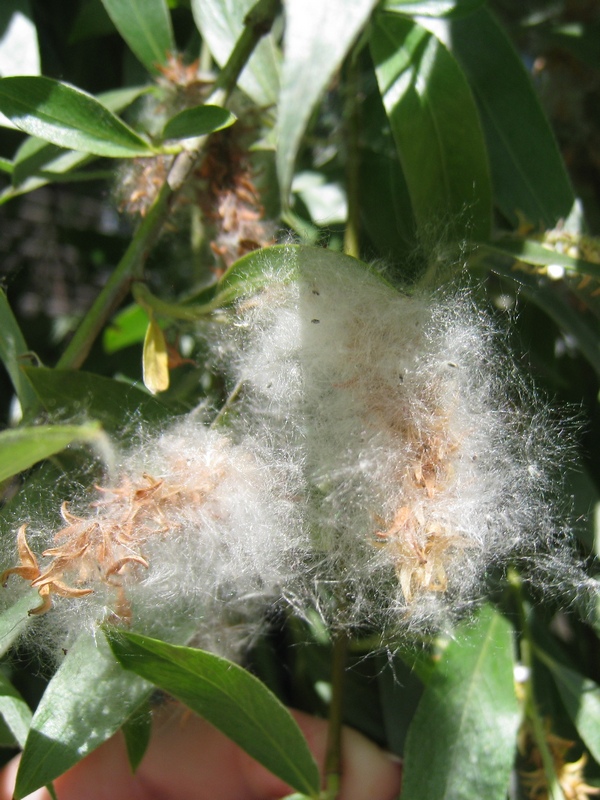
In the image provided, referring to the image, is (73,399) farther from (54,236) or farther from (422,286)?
(54,236)

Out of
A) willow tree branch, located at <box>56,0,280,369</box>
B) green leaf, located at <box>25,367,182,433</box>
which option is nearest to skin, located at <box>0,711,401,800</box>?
green leaf, located at <box>25,367,182,433</box>

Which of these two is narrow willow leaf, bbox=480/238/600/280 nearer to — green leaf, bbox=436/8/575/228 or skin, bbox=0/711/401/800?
green leaf, bbox=436/8/575/228

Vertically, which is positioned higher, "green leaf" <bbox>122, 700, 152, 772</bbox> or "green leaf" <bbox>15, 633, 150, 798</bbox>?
"green leaf" <bbox>15, 633, 150, 798</bbox>

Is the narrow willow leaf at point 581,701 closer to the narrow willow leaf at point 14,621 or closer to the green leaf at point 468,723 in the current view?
the green leaf at point 468,723

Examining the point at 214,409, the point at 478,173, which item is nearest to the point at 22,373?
the point at 214,409

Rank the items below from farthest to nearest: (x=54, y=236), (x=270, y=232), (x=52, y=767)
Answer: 1. (x=54, y=236)
2. (x=270, y=232)
3. (x=52, y=767)

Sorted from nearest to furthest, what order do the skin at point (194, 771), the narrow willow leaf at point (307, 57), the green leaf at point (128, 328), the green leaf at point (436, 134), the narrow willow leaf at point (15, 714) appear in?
1. the narrow willow leaf at point (307, 57)
2. the narrow willow leaf at point (15, 714)
3. the green leaf at point (436, 134)
4. the skin at point (194, 771)
5. the green leaf at point (128, 328)

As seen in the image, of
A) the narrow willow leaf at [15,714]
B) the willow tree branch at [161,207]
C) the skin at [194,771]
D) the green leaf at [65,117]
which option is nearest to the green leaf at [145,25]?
the willow tree branch at [161,207]
